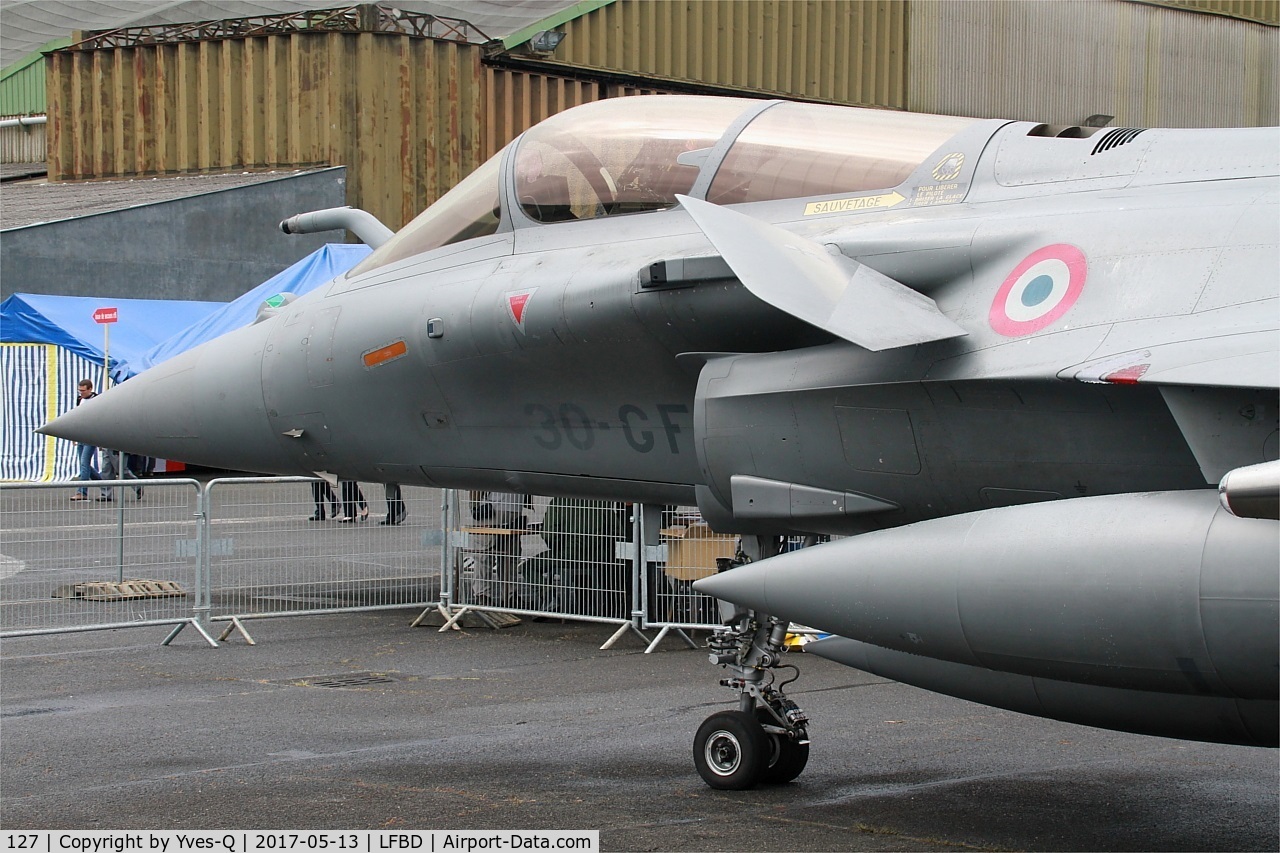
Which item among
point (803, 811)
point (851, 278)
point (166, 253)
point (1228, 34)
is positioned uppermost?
point (1228, 34)

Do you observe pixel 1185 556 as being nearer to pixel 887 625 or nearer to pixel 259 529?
pixel 887 625

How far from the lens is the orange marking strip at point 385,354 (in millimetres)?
6227

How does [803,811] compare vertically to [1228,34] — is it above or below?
below

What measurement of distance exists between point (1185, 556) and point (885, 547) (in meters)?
0.97

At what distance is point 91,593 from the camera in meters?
11.6

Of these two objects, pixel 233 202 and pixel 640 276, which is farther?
pixel 233 202

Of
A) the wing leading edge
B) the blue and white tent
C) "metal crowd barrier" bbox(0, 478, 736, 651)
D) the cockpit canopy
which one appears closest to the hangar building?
the blue and white tent

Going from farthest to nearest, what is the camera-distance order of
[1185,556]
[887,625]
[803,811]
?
[803,811], [887,625], [1185,556]

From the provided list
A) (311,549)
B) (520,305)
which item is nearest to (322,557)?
(311,549)

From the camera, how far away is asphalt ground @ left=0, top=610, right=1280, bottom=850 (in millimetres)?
5773

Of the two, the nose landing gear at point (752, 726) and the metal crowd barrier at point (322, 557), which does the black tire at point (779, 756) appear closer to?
the nose landing gear at point (752, 726)

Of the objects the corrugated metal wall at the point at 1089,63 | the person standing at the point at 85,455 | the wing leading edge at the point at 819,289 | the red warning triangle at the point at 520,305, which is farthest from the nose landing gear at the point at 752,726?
the corrugated metal wall at the point at 1089,63

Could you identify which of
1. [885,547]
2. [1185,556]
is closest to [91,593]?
[885,547]

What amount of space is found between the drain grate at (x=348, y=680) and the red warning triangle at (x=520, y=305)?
4193 mm
